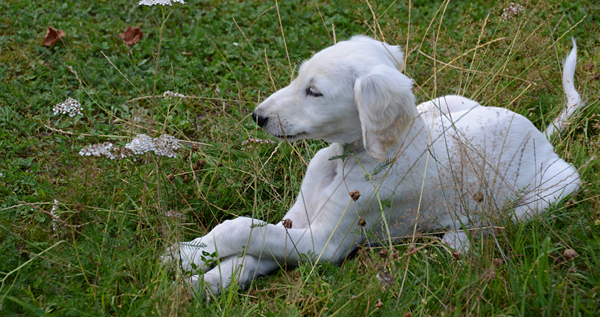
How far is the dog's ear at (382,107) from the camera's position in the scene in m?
2.69

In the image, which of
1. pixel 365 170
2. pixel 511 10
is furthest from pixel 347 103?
pixel 511 10

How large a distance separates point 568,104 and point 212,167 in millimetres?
2820

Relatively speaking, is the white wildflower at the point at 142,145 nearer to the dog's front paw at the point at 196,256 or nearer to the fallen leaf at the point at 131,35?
the dog's front paw at the point at 196,256

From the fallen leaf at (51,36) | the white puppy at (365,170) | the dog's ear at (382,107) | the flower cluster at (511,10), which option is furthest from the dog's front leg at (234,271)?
the fallen leaf at (51,36)

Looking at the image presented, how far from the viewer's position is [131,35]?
525 centimetres

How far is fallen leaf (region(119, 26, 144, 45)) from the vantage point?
5.20 m

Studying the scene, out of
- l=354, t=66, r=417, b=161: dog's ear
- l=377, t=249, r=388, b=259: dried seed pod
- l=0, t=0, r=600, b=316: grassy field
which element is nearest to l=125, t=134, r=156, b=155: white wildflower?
l=0, t=0, r=600, b=316: grassy field

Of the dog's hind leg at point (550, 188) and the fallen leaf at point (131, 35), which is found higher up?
the dog's hind leg at point (550, 188)

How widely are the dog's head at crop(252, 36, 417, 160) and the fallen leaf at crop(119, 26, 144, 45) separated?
2794 mm

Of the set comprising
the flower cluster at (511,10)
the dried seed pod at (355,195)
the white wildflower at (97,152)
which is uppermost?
the flower cluster at (511,10)

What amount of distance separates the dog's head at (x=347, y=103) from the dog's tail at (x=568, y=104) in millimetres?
1905

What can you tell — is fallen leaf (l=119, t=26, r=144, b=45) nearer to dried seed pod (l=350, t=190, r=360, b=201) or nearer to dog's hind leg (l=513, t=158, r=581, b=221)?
dried seed pod (l=350, t=190, r=360, b=201)

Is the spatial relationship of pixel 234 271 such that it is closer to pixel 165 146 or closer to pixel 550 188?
pixel 165 146

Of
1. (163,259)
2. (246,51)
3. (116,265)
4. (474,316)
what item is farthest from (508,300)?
(246,51)
